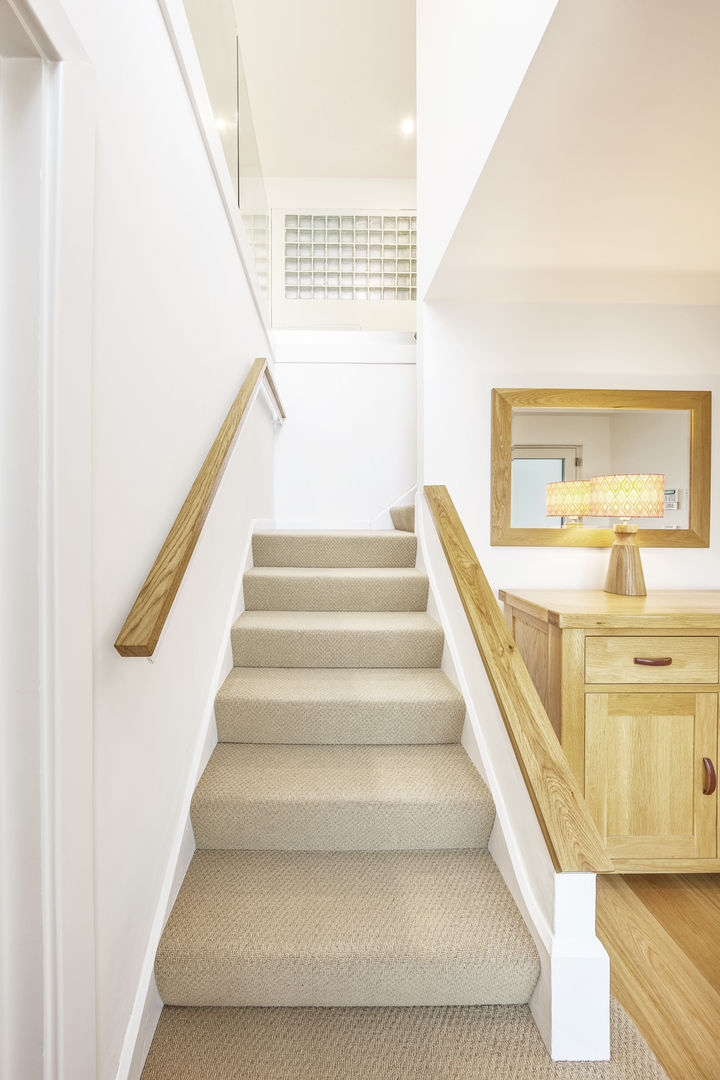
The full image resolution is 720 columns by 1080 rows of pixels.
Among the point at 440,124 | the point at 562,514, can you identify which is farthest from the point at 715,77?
the point at 562,514

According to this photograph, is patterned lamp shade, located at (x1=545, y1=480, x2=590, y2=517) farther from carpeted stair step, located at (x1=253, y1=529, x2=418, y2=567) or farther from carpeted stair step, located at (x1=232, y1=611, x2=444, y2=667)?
carpeted stair step, located at (x1=232, y1=611, x2=444, y2=667)

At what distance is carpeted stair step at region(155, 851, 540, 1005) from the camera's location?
3.83 feet

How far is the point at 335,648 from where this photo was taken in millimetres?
2053

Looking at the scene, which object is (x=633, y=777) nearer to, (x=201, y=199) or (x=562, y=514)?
(x=562, y=514)

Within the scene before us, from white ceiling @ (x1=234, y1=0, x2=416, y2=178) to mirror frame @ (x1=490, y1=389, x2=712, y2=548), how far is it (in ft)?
8.68

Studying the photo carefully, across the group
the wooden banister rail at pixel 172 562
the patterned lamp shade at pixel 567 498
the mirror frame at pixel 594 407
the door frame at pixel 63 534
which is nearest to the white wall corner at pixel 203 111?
the door frame at pixel 63 534

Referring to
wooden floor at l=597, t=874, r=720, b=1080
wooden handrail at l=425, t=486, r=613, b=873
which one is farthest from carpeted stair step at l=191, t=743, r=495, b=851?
wooden floor at l=597, t=874, r=720, b=1080

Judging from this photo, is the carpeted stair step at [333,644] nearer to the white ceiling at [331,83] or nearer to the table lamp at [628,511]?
the table lamp at [628,511]

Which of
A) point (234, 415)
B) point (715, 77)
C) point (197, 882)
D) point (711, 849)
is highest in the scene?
point (715, 77)

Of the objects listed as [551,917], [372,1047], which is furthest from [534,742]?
[372,1047]

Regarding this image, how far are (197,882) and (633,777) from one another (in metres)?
1.46

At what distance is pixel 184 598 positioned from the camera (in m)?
1.48

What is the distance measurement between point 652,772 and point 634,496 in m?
1.08

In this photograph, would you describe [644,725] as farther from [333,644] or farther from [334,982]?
[334,982]
